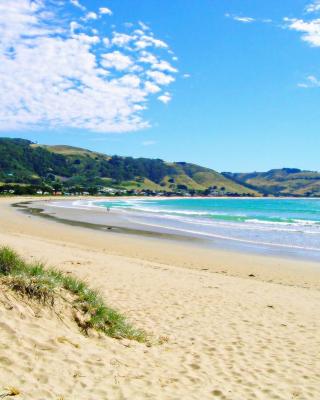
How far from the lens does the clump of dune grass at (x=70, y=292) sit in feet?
24.4

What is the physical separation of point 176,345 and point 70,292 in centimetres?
240

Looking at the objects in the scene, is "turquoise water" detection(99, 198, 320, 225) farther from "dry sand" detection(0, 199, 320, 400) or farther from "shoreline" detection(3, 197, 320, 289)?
"dry sand" detection(0, 199, 320, 400)

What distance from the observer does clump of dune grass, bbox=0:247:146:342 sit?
745cm

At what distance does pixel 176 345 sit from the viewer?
817 centimetres

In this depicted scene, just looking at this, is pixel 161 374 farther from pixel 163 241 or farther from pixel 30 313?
pixel 163 241

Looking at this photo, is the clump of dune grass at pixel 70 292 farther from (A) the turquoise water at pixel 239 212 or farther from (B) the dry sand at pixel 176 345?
(A) the turquoise water at pixel 239 212

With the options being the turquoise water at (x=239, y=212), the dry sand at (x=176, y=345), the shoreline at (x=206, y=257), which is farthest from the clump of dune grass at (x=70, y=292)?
the turquoise water at (x=239, y=212)

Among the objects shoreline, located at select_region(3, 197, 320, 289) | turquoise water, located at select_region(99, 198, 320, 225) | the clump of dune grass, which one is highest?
the clump of dune grass

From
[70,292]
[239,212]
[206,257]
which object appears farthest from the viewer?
[239,212]

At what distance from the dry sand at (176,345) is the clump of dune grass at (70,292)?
31 centimetres

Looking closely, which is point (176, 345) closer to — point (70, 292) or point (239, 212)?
point (70, 292)

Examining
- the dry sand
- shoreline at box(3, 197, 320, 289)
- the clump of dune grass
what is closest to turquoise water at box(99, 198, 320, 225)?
shoreline at box(3, 197, 320, 289)

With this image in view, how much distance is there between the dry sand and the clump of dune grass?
0.31m

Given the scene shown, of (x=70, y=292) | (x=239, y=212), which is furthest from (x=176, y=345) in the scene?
(x=239, y=212)
